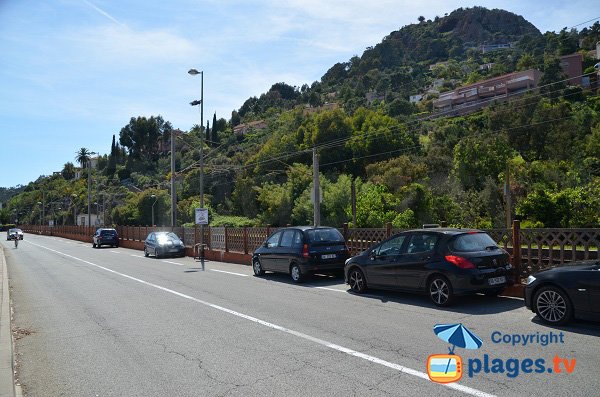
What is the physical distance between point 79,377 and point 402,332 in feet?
15.0

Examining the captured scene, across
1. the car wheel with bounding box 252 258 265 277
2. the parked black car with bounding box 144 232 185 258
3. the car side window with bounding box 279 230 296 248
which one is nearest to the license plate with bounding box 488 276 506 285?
the car side window with bounding box 279 230 296 248

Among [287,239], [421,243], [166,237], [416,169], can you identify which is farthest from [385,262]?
[416,169]

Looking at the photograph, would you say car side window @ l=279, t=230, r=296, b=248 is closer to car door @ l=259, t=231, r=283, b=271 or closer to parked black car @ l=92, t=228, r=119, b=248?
car door @ l=259, t=231, r=283, b=271

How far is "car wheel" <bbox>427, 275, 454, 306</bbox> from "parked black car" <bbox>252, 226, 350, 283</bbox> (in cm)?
454

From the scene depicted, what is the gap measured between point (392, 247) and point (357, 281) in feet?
4.44

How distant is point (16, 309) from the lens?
37.4ft

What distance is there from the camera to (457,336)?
7.41m

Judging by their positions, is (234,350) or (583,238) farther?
(583,238)

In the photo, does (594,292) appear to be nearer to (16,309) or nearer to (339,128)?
(16,309)

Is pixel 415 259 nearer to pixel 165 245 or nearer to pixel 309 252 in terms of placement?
pixel 309 252

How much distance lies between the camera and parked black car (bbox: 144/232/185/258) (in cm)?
2730

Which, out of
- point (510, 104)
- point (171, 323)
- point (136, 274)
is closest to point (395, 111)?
point (510, 104)

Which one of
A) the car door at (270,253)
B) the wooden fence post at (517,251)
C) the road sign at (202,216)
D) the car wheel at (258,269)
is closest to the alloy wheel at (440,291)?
the wooden fence post at (517,251)

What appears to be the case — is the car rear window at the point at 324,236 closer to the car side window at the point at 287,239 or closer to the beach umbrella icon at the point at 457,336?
the car side window at the point at 287,239
